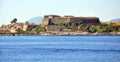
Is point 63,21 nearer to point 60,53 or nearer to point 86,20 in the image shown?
point 86,20

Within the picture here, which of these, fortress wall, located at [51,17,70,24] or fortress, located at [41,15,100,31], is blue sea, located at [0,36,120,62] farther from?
fortress wall, located at [51,17,70,24]

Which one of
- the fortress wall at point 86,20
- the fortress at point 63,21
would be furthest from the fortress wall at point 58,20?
the fortress wall at point 86,20

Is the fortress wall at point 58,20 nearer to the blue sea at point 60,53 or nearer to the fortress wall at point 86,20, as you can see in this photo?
the fortress wall at point 86,20

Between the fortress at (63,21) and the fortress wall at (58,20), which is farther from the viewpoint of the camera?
the fortress wall at (58,20)

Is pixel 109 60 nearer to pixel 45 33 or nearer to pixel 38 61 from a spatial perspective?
pixel 38 61

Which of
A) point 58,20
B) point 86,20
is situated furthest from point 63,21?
point 86,20

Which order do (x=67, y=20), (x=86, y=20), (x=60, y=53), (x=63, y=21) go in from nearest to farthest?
(x=60, y=53) < (x=86, y=20) < (x=67, y=20) < (x=63, y=21)

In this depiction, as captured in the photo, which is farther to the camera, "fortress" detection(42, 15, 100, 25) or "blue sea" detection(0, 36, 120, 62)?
"fortress" detection(42, 15, 100, 25)

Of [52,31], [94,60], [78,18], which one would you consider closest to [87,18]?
[78,18]

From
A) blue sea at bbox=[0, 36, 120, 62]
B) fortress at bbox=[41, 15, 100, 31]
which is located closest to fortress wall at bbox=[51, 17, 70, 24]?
fortress at bbox=[41, 15, 100, 31]

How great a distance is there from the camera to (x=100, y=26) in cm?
13125

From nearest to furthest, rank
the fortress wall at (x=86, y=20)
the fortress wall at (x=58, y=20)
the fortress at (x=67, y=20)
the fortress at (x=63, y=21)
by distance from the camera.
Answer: the fortress at (x=63, y=21)
the fortress wall at (x=86, y=20)
the fortress at (x=67, y=20)
the fortress wall at (x=58, y=20)

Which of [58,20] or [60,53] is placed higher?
[60,53]

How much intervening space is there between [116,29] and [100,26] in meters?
4.43
